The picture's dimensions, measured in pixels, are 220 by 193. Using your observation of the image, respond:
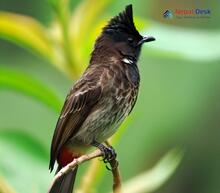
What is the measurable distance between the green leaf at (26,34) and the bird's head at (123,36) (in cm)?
35

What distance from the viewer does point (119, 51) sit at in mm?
3314

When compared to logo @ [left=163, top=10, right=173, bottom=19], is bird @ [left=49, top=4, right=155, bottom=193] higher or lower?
lower

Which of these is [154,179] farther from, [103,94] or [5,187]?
[103,94]

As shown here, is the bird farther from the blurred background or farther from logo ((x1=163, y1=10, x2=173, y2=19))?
logo ((x1=163, y1=10, x2=173, y2=19))

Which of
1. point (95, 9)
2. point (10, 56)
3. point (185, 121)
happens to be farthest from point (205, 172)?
point (95, 9)

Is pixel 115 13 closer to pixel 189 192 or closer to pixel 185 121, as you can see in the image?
pixel 185 121

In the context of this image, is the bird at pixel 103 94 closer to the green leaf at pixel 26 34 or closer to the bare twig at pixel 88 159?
the green leaf at pixel 26 34

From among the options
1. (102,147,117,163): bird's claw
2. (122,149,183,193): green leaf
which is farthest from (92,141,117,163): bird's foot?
(122,149,183,193): green leaf

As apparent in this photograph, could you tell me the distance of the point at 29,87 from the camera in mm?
2566

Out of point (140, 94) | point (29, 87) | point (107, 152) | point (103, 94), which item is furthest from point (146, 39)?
point (140, 94)

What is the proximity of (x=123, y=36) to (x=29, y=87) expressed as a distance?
0.73 metres

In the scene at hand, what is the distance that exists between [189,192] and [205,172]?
0.16 meters

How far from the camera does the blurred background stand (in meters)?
2.54

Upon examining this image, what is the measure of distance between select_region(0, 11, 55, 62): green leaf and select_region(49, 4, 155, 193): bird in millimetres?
298
